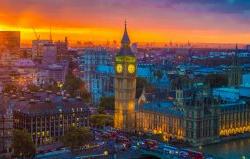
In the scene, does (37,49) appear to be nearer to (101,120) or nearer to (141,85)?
(141,85)

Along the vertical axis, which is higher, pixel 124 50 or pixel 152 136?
pixel 124 50

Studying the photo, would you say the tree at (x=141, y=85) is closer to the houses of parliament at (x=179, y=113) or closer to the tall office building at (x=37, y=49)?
the houses of parliament at (x=179, y=113)

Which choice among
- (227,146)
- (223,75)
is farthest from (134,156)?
(223,75)

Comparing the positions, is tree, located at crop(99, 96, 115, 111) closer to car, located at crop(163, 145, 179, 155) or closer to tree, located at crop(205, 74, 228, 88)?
car, located at crop(163, 145, 179, 155)

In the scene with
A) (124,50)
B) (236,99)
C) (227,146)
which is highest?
(124,50)

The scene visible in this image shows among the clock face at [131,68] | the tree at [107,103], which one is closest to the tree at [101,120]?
the tree at [107,103]

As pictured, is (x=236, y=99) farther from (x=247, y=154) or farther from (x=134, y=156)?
(x=134, y=156)

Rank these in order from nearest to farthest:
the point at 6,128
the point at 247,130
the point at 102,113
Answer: the point at 6,128
the point at 247,130
the point at 102,113
